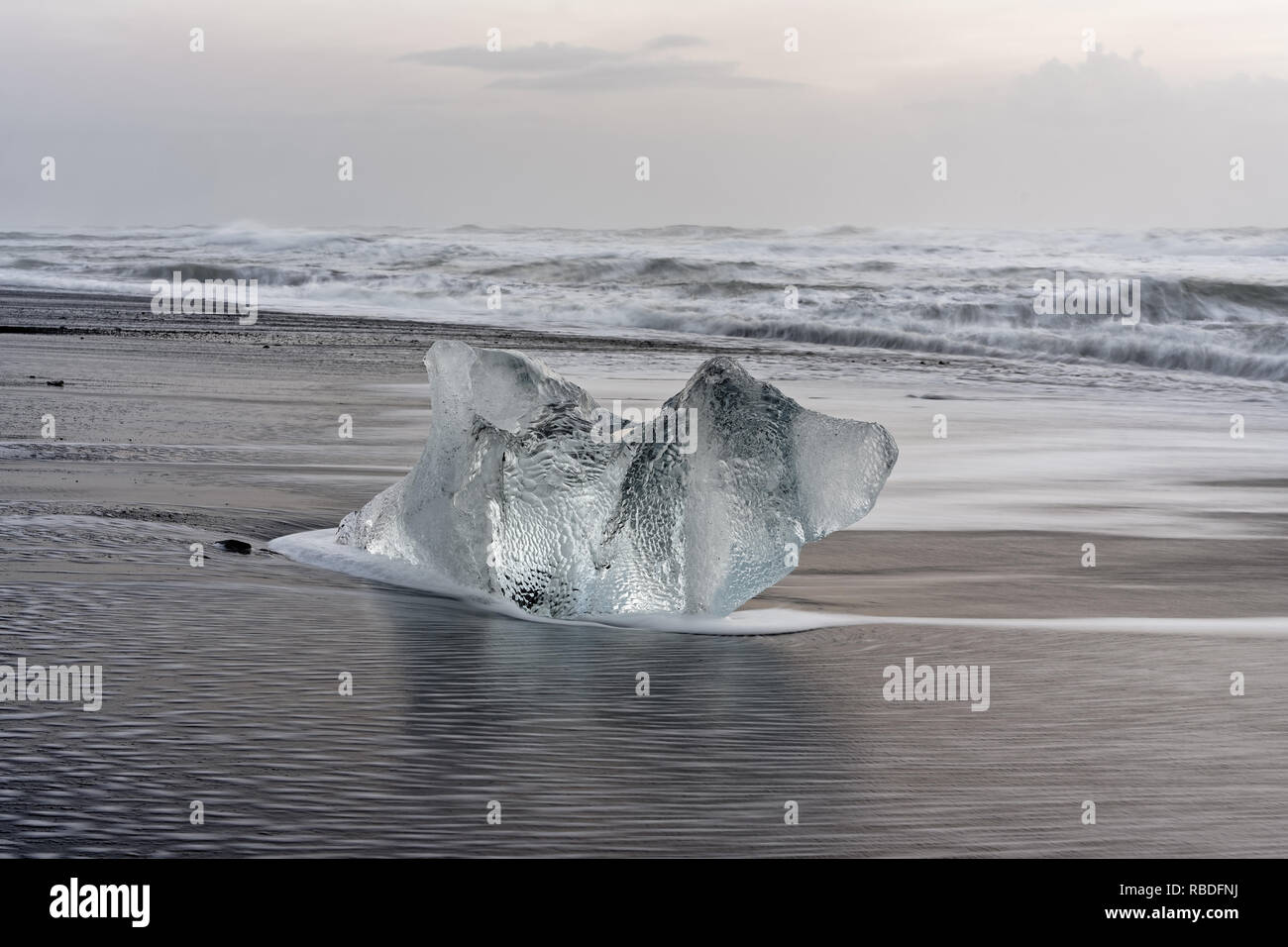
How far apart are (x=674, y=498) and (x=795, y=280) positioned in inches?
1129

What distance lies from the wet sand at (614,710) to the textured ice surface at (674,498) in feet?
0.72

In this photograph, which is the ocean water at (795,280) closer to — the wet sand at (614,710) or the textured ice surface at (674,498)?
the wet sand at (614,710)

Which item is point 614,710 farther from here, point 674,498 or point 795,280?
point 795,280

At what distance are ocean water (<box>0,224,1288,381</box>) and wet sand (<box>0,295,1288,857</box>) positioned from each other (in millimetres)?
14439

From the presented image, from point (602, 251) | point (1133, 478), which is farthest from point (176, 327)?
point (602, 251)

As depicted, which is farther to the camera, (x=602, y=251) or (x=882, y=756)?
(x=602, y=251)

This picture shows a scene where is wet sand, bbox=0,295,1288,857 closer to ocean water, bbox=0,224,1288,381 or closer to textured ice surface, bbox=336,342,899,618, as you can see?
textured ice surface, bbox=336,342,899,618

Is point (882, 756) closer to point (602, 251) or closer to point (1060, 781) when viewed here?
point (1060, 781)

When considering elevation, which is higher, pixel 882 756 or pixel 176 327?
pixel 176 327

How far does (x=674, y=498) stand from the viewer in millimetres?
5324

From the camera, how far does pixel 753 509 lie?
5344mm

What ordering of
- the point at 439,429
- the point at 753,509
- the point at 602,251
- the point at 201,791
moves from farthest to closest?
the point at 602,251 → the point at 439,429 → the point at 753,509 → the point at 201,791
